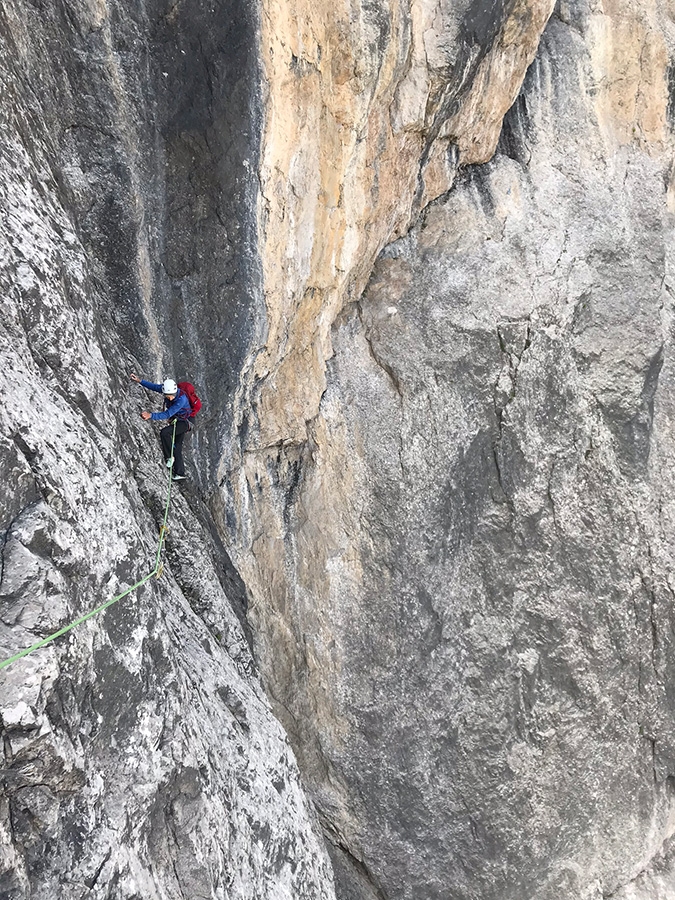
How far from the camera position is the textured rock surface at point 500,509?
27.4ft

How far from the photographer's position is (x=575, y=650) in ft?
28.9

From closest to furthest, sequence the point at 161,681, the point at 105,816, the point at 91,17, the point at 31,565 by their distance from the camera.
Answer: the point at 31,565, the point at 105,816, the point at 161,681, the point at 91,17

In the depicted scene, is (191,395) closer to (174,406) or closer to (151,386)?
(174,406)

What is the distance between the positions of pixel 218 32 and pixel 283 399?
11.7 feet

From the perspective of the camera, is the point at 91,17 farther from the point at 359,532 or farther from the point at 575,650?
the point at 575,650

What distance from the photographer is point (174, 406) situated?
6.57m

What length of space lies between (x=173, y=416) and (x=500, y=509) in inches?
162

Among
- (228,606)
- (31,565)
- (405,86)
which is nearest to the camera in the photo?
(31,565)

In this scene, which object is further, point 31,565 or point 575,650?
point 575,650

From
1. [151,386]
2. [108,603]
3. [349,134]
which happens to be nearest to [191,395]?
[151,386]

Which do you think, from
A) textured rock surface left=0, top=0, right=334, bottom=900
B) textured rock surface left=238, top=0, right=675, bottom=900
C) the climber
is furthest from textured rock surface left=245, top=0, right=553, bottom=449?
the climber

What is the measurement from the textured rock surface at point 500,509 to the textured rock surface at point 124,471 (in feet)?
5.40

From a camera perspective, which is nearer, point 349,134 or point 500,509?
point 349,134

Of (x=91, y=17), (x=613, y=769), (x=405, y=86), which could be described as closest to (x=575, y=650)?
(x=613, y=769)
